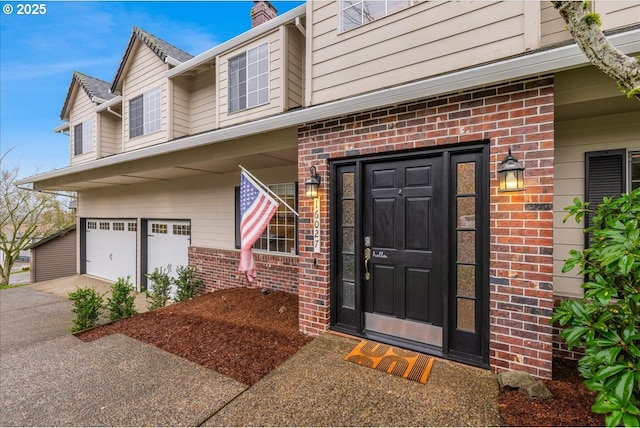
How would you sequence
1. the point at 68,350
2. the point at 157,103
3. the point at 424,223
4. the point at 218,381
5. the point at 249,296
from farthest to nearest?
1. the point at 157,103
2. the point at 249,296
3. the point at 68,350
4. the point at 424,223
5. the point at 218,381

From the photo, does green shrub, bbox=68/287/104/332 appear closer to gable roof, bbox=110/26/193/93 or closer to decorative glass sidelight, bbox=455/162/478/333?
decorative glass sidelight, bbox=455/162/478/333

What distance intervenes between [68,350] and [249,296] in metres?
2.67

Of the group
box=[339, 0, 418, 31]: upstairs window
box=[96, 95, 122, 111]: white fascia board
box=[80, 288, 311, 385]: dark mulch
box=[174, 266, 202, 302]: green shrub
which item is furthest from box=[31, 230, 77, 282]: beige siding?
box=[339, 0, 418, 31]: upstairs window

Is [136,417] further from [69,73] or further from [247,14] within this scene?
[69,73]

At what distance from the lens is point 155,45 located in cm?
716

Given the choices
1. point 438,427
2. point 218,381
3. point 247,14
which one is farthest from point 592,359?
point 247,14

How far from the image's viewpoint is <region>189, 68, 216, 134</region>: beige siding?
6.90 m

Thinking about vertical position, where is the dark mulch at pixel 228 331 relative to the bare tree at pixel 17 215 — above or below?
below

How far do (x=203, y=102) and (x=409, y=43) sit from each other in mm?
5669

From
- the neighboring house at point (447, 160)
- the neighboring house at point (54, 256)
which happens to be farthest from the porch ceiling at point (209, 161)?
the neighboring house at point (54, 256)

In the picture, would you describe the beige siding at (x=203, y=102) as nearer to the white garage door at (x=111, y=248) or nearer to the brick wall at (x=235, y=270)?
the brick wall at (x=235, y=270)

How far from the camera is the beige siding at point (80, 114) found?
9.34 meters

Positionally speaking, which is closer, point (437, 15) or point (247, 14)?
point (437, 15)

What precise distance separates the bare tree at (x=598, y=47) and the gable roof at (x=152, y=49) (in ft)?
26.2
